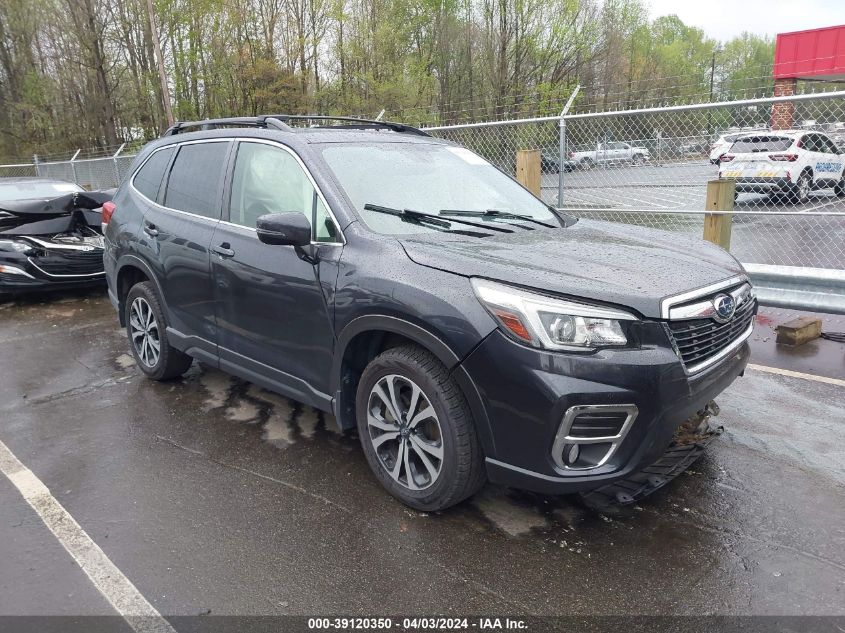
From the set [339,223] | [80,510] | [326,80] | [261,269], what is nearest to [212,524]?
[80,510]

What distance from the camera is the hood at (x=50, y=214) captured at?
7.66 meters

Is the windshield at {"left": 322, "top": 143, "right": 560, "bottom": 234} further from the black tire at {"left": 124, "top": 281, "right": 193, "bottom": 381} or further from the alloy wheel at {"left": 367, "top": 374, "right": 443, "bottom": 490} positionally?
the black tire at {"left": 124, "top": 281, "right": 193, "bottom": 381}

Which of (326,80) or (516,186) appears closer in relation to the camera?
(516,186)

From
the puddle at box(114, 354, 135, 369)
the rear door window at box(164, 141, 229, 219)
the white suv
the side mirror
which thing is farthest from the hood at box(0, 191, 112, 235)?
the white suv

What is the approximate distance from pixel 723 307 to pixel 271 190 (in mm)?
2480

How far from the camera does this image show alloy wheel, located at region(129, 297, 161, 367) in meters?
4.75

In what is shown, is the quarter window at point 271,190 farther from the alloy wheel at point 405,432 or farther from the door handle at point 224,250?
the alloy wheel at point 405,432

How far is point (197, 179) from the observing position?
4246 mm

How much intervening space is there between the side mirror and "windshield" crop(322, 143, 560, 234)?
0.30 meters

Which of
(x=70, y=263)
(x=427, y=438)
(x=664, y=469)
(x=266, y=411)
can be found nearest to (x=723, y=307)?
A: (x=664, y=469)

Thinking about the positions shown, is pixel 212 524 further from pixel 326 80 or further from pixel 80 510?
pixel 326 80

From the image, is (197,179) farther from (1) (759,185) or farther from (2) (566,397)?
(1) (759,185)

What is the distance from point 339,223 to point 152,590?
1822mm

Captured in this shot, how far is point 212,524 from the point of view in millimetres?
3000
